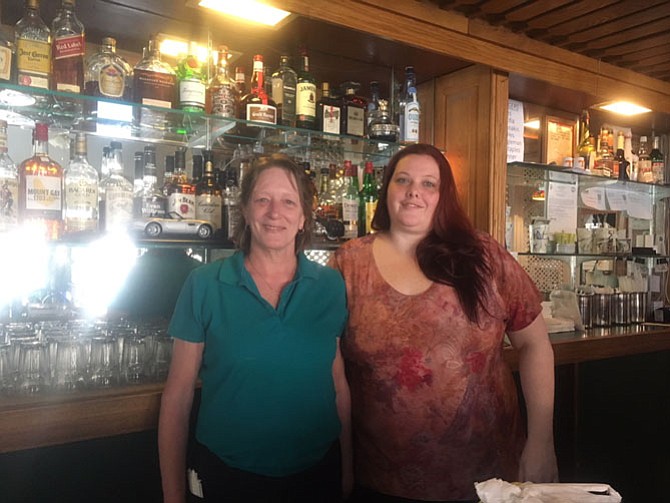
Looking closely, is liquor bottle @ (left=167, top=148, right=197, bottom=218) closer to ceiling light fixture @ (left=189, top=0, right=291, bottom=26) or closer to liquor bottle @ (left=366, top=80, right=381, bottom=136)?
ceiling light fixture @ (left=189, top=0, right=291, bottom=26)

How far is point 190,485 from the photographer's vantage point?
1191mm

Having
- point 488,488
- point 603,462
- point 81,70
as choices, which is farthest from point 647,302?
point 81,70

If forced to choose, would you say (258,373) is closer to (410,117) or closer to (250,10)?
(250,10)

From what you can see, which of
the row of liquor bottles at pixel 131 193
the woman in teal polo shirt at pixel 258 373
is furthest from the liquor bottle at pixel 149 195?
the woman in teal polo shirt at pixel 258 373

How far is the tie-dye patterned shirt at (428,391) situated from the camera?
4.12ft

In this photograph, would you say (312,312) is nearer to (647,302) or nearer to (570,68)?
(570,68)

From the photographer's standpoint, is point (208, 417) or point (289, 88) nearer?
point (208, 417)

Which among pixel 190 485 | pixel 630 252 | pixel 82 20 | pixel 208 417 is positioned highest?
pixel 82 20

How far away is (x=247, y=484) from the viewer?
1.13 metres

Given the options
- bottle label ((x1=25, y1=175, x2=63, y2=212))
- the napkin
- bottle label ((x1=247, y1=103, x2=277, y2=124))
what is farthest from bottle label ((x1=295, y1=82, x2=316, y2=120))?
the napkin

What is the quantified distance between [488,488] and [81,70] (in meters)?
1.41

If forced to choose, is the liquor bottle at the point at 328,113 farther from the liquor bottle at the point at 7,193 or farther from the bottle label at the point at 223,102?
the liquor bottle at the point at 7,193

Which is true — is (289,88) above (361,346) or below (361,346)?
above

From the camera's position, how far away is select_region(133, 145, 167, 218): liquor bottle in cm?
166
